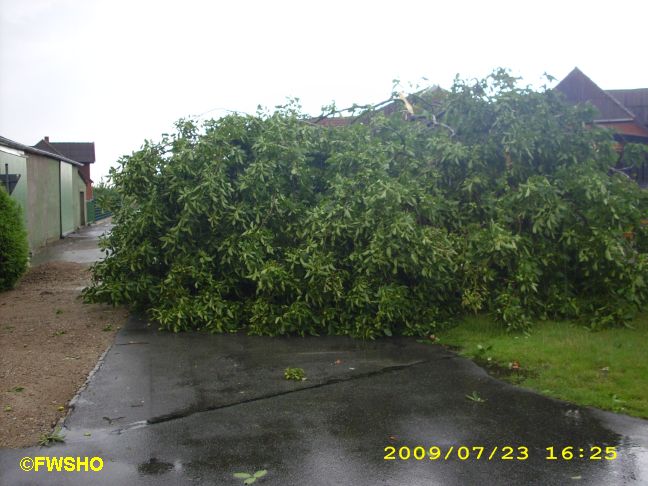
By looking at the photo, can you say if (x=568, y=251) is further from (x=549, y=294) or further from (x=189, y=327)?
(x=189, y=327)

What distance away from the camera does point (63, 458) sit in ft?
14.4

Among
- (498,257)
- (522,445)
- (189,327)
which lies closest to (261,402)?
(522,445)

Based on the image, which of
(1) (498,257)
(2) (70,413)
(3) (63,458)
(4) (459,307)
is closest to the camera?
(3) (63,458)

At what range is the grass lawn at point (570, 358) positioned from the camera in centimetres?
568

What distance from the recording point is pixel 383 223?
7.92 m

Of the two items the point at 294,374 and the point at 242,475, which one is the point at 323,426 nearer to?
the point at 242,475

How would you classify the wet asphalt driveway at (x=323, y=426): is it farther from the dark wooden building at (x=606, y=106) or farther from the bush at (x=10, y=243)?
the dark wooden building at (x=606, y=106)

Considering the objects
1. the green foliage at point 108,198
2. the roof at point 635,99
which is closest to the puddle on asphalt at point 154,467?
the green foliage at point 108,198

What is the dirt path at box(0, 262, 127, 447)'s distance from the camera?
5234mm

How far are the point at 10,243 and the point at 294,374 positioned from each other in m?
6.98

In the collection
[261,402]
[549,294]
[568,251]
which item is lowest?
[261,402]

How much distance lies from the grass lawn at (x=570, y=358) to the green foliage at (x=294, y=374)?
1.84 metres

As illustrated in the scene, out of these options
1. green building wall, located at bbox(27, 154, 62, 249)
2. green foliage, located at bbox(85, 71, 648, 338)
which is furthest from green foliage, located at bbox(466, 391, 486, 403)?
green building wall, located at bbox(27, 154, 62, 249)

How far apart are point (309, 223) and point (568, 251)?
3.22 metres
